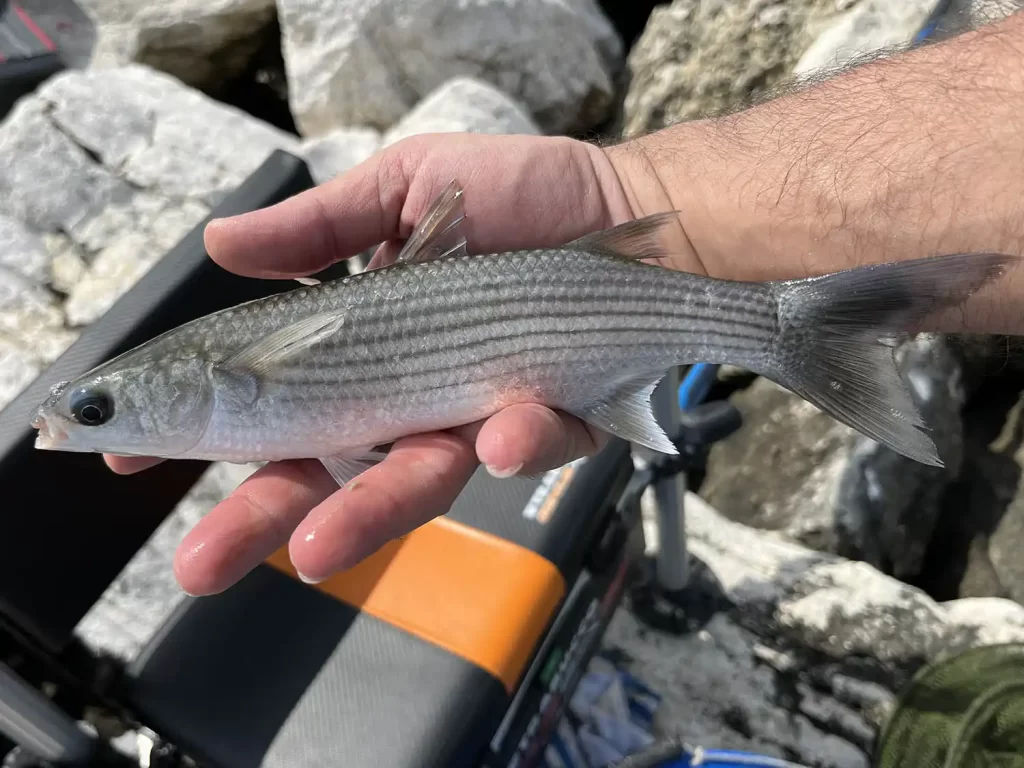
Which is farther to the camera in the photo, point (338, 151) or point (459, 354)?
point (338, 151)

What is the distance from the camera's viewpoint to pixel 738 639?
11.6ft

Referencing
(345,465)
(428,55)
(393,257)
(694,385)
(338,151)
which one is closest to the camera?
(345,465)

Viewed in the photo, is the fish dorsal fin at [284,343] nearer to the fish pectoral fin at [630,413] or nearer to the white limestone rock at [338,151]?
the fish pectoral fin at [630,413]

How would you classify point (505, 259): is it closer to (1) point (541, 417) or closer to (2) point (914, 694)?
(1) point (541, 417)

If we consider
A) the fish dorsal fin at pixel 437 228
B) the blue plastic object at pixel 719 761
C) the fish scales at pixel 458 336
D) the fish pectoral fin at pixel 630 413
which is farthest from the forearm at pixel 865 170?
the blue plastic object at pixel 719 761

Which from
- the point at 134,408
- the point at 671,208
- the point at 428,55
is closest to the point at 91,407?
the point at 134,408

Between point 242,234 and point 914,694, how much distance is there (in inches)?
123

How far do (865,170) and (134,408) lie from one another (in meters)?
2.52

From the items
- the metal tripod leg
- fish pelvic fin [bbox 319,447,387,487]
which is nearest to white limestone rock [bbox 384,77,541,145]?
fish pelvic fin [bbox 319,447,387,487]

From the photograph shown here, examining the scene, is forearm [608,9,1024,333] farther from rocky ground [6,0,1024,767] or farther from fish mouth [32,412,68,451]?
fish mouth [32,412,68,451]

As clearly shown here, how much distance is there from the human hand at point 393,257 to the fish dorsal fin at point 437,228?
11.4 inches

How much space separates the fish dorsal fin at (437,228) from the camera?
2.29 m

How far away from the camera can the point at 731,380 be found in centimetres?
492

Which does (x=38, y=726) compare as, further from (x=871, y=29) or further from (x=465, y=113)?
(x=871, y=29)
